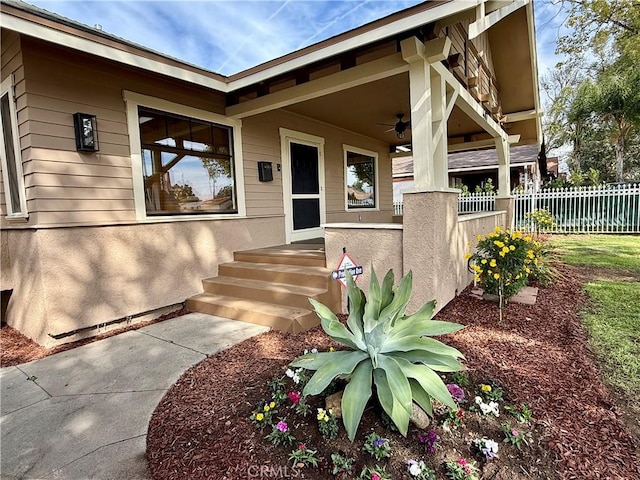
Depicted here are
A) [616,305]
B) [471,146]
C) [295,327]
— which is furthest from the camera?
[471,146]

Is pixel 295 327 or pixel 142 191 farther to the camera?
pixel 142 191

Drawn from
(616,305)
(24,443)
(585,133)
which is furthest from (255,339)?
(585,133)

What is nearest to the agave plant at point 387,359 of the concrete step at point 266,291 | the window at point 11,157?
the concrete step at point 266,291

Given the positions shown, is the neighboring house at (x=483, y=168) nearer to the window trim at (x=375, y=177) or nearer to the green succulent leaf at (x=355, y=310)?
the window trim at (x=375, y=177)

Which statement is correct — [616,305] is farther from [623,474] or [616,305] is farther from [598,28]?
[598,28]

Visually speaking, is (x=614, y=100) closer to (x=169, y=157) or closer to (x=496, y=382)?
(x=496, y=382)

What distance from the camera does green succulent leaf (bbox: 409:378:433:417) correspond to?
174 cm

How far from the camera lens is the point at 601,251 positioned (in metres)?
7.89

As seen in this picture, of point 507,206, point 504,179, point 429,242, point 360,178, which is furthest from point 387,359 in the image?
point 504,179

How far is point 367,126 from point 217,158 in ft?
11.7

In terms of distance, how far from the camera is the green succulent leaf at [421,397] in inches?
68.3

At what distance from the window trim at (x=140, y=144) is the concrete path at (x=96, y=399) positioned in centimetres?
152

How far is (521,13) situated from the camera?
5820mm

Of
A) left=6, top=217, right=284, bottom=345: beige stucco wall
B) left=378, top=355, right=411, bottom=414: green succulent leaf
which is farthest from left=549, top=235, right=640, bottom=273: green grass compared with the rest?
left=6, top=217, right=284, bottom=345: beige stucco wall
